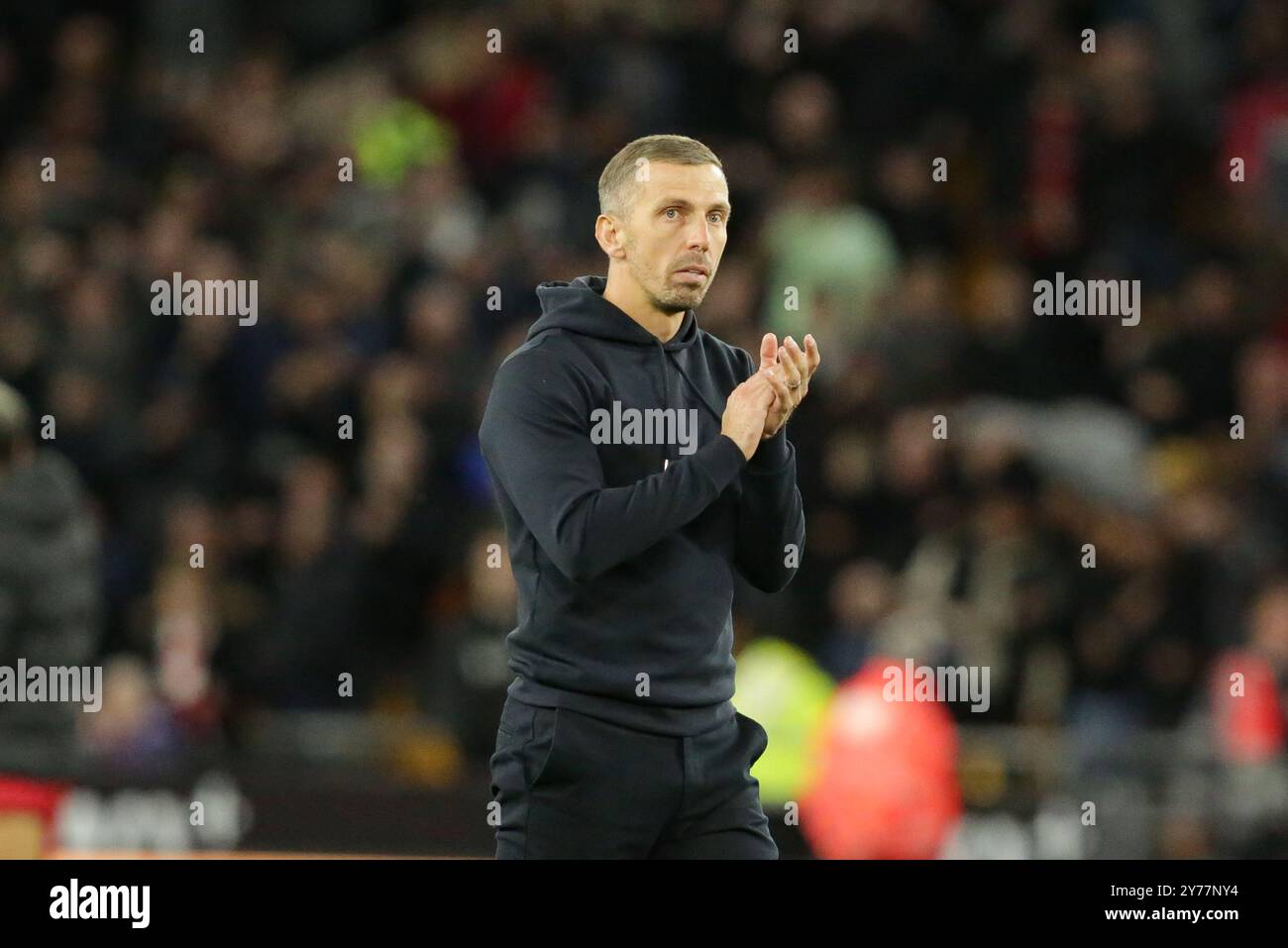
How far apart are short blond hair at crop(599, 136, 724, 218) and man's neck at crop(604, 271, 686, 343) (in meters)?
0.13

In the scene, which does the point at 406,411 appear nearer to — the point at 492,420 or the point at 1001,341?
the point at 1001,341

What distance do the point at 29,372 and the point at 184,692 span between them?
167 cm

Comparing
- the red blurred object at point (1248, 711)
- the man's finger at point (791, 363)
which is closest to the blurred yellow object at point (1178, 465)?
the red blurred object at point (1248, 711)

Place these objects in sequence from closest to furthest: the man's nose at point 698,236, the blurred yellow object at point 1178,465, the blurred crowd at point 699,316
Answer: the man's nose at point 698,236 < the blurred crowd at point 699,316 < the blurred yellow object at point 1178,465

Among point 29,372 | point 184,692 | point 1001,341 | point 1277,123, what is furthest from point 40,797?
point 1277,123

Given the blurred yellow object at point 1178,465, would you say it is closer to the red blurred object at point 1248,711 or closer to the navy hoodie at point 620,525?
the red blurred object at point 1248,711

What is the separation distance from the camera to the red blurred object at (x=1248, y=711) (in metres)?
7.23

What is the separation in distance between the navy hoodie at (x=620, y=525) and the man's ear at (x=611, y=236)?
98 millimetres

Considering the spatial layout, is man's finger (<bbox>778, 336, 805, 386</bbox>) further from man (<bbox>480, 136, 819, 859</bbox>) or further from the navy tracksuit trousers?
the navy tracksuit trousers

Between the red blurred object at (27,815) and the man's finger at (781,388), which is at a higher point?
the man's finger at (781,388)

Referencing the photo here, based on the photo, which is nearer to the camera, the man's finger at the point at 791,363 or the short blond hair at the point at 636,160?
the man's finger at the point at 791,363

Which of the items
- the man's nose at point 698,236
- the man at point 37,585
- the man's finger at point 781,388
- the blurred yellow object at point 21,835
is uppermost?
the man's nose at point 698,236

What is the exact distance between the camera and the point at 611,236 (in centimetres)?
395

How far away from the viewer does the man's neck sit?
3.95m
